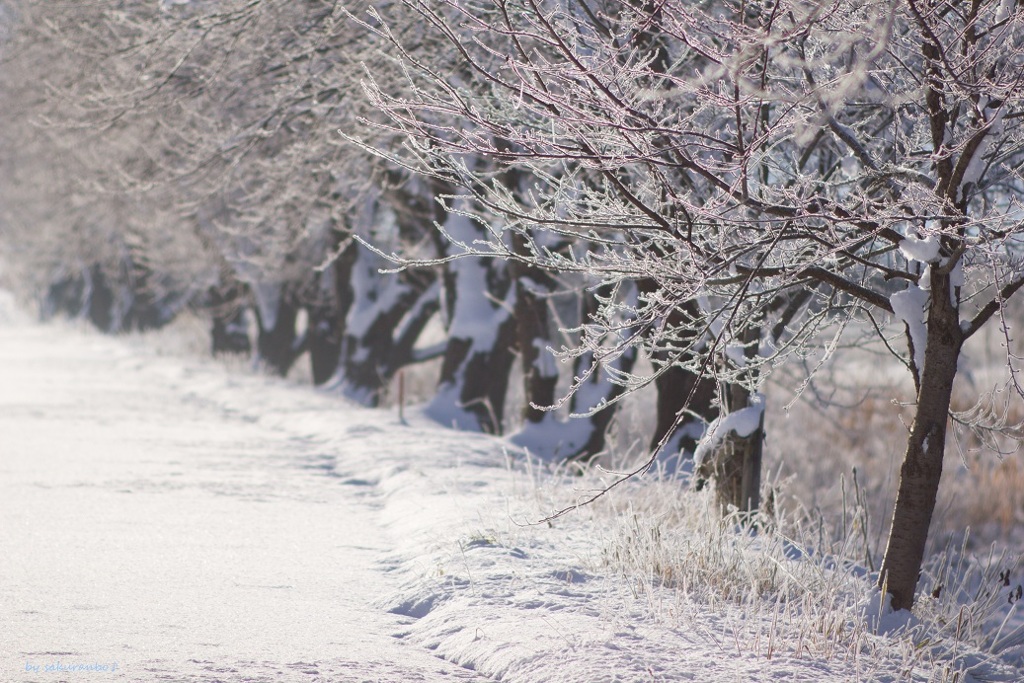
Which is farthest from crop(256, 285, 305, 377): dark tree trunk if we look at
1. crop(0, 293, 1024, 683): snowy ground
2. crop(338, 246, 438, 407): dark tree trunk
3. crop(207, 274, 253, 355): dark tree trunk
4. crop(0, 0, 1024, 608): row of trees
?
crop(0, 293, 1024, 683): snowy ground

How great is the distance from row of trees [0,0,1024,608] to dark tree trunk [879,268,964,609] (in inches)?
0.6

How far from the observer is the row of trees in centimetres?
480

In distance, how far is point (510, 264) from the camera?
46.6 ft

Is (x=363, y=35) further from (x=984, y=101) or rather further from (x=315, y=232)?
(x=315, y=232)

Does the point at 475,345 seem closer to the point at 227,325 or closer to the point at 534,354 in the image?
the point at 534,354

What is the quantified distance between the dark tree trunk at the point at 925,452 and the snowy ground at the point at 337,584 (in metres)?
0.57

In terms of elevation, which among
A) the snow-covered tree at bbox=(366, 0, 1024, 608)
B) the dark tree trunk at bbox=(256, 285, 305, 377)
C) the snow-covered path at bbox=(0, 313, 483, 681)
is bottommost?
the snow-covered path at bbox=(0, 313, 483, 681)

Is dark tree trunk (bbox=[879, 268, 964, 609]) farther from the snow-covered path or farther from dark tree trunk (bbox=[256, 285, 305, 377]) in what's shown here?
dark tree trunk (bbox=[256, 285, 305, 377])

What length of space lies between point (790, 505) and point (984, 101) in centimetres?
944

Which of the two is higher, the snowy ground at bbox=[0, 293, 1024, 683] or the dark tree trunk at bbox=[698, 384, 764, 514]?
the dark tree trunk at bbox=[698, 384, 764, 514]

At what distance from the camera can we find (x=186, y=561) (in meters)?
7.59

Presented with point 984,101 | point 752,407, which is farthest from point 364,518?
point 984,101

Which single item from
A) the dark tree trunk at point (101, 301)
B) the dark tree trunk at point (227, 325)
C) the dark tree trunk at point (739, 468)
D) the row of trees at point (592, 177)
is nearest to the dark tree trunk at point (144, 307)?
the dark tree trunk at point (101, 301)

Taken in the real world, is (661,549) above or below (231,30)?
below
